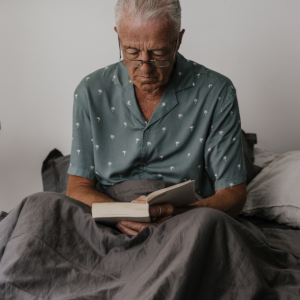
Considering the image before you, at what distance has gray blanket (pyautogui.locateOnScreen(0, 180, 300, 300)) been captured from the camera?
0.97m

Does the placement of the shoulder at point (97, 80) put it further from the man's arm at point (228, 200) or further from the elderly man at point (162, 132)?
the man's arm at point (228, 200)

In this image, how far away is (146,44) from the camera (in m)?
1.24

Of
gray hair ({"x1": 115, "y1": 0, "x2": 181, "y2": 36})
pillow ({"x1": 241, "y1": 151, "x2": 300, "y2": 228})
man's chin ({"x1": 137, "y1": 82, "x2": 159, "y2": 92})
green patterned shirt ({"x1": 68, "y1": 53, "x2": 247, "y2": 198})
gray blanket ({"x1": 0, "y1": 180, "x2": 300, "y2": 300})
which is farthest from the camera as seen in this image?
pillow ({"x1": 241, "y1": 151, "x2": 300, "y2": 228})

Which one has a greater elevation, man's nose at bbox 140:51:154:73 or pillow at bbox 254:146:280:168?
man's nose at bbox 140:51:154:73

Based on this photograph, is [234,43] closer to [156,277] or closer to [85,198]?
[85,198]

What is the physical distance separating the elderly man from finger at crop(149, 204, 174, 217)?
220mm

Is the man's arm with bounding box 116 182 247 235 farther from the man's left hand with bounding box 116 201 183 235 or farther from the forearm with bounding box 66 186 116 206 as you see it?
the forearm with bounding box 66 186 116 206

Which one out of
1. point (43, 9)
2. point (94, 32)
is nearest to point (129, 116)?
point (94, 32)

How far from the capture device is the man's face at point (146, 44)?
1222 mm

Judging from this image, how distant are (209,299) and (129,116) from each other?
0.75 meters

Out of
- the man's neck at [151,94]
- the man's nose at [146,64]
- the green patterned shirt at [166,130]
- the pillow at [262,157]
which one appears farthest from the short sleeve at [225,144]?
the pillow at [262,157]

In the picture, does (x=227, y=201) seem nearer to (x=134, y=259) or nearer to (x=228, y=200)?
(x=228, y=200)

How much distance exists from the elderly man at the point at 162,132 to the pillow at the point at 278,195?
22 centimetres

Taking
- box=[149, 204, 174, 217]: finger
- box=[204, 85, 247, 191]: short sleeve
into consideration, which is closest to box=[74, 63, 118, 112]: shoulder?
box=[204, 85, 247, 191]: short sleeve
